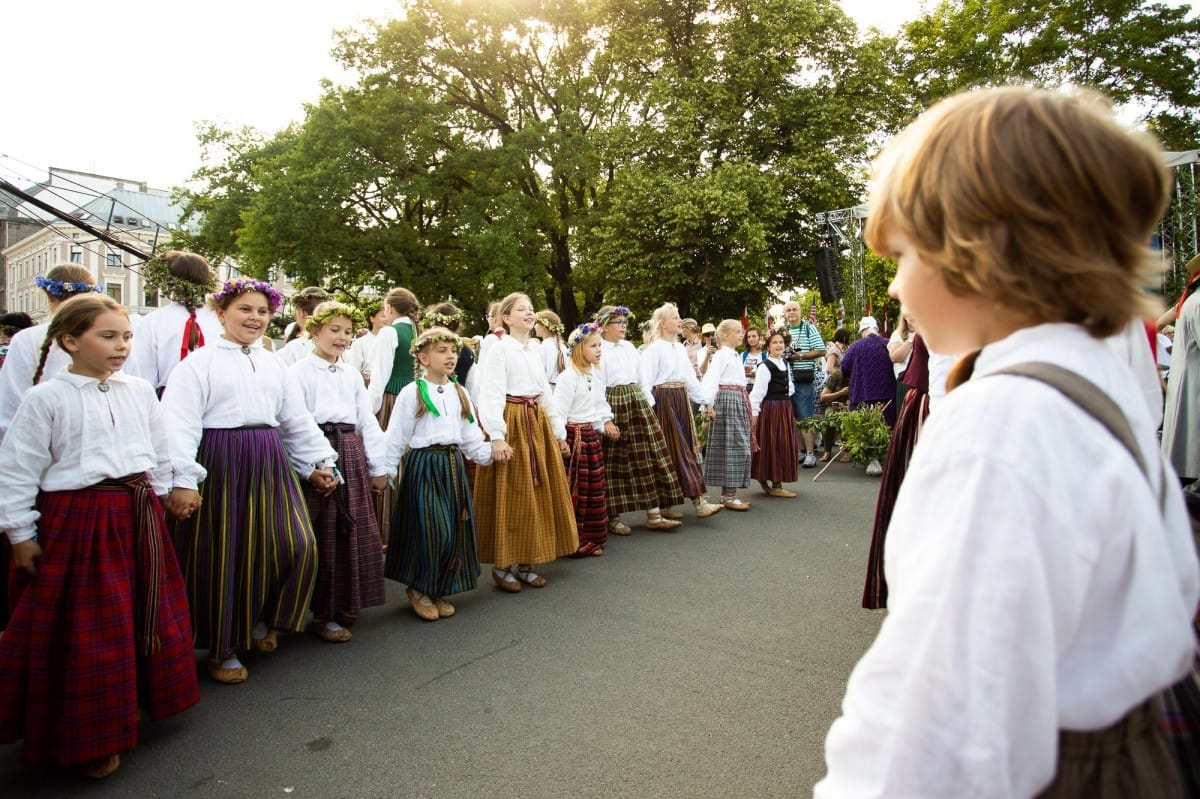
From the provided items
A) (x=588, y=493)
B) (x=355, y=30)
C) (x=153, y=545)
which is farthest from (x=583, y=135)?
(x=153, y=545)

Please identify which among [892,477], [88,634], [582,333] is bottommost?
[88,634]

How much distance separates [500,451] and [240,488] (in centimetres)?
177

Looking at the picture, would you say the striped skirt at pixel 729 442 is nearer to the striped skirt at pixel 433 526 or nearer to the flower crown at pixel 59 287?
the striped skirt at pixel 433 526

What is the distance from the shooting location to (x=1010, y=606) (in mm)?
773

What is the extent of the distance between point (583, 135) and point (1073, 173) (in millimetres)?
22263

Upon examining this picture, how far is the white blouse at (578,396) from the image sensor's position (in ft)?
20.8

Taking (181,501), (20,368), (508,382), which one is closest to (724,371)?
(508,382)

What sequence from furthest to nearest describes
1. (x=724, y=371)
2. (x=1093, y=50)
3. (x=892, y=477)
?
(x=1093, y=50) → (x=724, y=371) → (x=892, y=477)

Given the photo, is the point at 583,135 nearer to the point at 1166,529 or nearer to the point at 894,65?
the point at 894,65

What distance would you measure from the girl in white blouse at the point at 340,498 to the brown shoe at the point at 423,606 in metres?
0.22

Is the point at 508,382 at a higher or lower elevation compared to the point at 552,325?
lower

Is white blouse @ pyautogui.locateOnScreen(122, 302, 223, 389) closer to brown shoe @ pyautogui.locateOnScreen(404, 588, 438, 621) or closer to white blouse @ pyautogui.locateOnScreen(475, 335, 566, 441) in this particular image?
white blouse @ pyautogui.locateOnScreen(475, 335, 566, 441)

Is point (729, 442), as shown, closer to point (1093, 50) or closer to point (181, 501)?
point (181, 501)

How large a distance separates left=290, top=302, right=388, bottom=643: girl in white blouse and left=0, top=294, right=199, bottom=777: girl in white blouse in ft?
3.80
